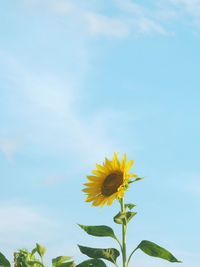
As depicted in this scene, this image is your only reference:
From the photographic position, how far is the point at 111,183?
4.41m

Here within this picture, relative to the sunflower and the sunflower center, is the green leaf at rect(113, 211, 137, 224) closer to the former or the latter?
the sunflower

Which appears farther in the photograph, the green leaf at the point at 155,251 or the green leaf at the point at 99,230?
the green leaf at the point at 99,230

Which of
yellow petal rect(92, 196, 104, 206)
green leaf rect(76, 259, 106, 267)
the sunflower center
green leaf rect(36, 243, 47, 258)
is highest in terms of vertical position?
the sunflower center

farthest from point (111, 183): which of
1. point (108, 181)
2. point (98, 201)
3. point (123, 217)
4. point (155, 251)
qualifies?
point (155, 251)

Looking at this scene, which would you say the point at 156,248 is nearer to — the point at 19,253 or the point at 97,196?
the point at 97,196

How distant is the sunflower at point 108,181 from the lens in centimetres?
417

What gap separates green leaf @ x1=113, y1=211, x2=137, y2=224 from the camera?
12.6 feet

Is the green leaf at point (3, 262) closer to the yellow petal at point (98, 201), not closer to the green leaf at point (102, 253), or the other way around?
the green leaf at point (102, 253)

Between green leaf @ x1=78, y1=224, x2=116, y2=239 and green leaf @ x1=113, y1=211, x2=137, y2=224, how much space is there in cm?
17

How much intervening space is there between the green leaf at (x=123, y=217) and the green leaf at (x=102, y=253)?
0.32 meters

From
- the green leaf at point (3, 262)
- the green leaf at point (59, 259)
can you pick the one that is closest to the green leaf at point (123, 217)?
the green leaf at point (59, 259)

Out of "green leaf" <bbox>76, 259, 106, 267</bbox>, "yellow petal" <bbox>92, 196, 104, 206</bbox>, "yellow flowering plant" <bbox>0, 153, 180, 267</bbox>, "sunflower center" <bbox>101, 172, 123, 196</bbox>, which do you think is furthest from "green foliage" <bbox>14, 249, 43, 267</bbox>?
"sunflower center" <bbox>101, 172, 123, 196</bbox>

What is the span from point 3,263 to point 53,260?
1.80 feet

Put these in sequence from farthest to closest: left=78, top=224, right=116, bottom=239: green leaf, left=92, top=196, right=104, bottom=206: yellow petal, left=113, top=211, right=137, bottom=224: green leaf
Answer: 1. left=92, top=196, right=104, bottom=206: yellow petal
2. left=78, top=224, right=116, bottom=239: green leaf
3. left=113, top=211, right=137, bottom=224: green leaf
